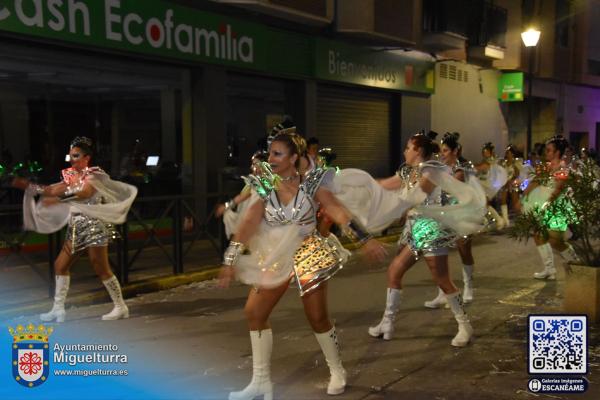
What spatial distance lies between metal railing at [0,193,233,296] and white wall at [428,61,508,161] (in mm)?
12299

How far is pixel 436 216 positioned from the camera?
18.8 feet

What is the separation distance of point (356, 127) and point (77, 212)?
12.1 m

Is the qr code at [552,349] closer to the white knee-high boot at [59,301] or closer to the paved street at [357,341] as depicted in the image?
the paved street at [357,341]

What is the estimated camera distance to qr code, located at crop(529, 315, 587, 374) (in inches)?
185

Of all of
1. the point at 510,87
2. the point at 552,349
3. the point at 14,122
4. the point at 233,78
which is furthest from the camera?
the point at 510,87

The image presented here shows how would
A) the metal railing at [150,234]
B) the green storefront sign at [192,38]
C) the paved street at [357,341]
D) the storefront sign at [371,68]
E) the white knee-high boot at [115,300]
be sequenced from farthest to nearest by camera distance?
the storefront sign at [371,68]
the green storefront sign at [192,38]
the metal railing at [150,234]
the white knee-high boot at [115,300]
the paved street at [357,341]

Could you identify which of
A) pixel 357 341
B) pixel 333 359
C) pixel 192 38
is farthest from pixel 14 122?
pixel 333 359

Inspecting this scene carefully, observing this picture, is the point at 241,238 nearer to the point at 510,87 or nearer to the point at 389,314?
the point at 389,314

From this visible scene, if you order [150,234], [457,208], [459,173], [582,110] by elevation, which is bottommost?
[150,234]

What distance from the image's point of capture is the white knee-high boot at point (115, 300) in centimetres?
668

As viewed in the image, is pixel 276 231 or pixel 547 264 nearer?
pixel 276 231

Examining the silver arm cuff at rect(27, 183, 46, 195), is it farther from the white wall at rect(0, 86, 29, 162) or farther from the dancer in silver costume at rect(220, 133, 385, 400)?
the white wall at rect(0, 86, 29, 162)

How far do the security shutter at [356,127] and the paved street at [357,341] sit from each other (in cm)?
809

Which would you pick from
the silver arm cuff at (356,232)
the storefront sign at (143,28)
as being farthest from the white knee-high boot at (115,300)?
the storefront sign at (143,28)
